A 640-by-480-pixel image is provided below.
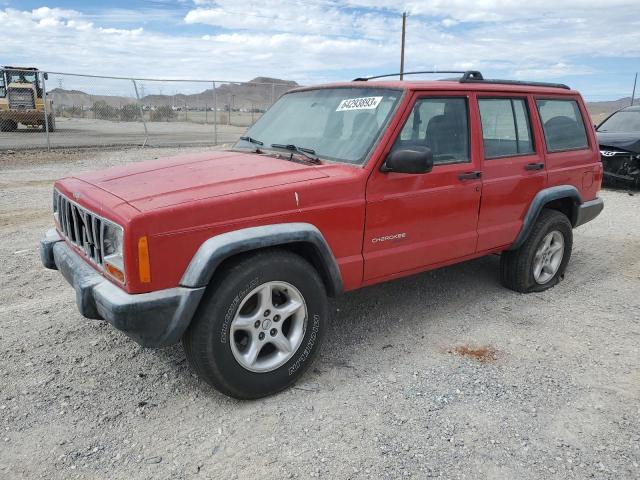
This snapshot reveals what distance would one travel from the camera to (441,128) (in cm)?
391

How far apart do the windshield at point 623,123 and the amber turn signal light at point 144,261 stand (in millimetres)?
11512

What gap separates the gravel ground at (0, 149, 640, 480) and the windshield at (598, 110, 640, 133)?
26.4 feet

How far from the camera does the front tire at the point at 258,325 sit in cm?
285

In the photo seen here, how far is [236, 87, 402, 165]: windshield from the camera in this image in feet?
11.7

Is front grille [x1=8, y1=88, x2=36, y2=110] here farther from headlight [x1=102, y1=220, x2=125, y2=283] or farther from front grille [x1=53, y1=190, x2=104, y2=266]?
headlight [x1=102, y1=220, x2=125, y2=283]

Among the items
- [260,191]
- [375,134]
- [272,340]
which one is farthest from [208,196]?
[375,134]

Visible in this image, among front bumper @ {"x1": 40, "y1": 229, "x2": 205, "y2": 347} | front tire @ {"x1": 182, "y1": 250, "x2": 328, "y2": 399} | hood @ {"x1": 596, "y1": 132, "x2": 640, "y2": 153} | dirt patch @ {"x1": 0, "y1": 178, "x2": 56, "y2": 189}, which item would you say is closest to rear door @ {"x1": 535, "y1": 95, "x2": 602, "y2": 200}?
front tire @ {"x1": 182, "y1": 250, "x2": 328, "y2": 399}

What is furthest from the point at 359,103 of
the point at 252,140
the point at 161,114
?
the point at 161,114

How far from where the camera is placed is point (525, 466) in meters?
2.61

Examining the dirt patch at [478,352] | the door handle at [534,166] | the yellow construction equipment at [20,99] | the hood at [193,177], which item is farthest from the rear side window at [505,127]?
the yellow construction equipment at [20,99]

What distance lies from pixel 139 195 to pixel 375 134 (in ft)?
5.13

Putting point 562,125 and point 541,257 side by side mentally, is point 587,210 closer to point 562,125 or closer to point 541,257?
point 541,257

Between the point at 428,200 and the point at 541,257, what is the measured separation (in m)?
1.86

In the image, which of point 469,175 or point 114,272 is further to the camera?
point 469,175
